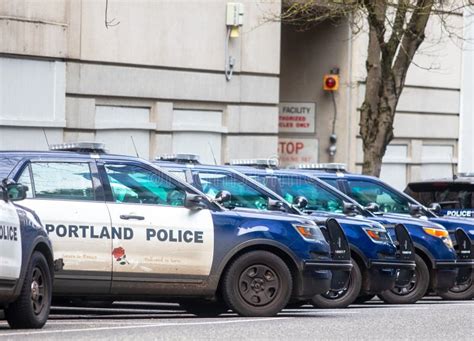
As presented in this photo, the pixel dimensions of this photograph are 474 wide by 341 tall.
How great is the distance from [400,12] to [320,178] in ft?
20.5

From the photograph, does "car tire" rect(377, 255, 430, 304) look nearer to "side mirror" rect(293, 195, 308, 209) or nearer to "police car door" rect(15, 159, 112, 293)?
"side mirror" rect(293, 195, 308, 209)

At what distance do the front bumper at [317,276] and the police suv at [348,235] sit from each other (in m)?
0.65

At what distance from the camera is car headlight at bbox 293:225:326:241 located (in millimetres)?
14683

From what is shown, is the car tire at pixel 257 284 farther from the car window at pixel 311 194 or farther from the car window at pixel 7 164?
the car window at pixel 311 194

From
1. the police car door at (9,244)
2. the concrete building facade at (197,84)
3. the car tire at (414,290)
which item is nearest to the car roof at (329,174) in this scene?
the car tire at (414,290)

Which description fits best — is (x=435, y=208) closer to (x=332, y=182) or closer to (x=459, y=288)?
(x=459, y=288)

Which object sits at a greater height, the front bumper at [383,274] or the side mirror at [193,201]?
the side mirror at [193,201]

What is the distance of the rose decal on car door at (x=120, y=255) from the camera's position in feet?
45.1

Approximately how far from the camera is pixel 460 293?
64.2 feet

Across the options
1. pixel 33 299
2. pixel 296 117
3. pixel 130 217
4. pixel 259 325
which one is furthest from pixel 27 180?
Result: pixel 296 117

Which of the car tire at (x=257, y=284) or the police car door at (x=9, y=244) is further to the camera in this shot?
the car tire at (x=257, y=284)

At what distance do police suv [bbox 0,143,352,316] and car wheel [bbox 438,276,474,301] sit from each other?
5098mm

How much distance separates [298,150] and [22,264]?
19.0 m

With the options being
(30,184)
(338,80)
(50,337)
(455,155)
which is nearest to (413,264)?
(30,184)
